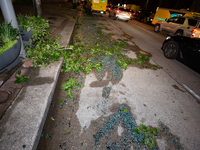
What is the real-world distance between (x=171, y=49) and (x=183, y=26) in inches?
269

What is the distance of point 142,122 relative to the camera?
227 centimetres

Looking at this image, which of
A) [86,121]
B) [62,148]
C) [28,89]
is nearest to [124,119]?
[86,121]

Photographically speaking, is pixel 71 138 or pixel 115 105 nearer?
pixel 71 138

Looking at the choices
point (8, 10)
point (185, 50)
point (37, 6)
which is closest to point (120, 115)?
point (8, 10)

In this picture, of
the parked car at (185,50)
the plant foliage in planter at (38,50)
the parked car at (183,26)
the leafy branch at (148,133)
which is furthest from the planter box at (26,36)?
the parked car at (183,26)

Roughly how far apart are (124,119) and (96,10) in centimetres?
1618

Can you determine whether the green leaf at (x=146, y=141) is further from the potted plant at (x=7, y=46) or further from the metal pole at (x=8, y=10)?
the metal pole at (x=8, y=10)

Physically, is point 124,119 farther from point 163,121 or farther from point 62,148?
point 62,148

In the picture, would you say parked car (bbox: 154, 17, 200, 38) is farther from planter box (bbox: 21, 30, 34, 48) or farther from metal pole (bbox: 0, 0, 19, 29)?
metal pole (bbox: 0, 0, 19, 29)

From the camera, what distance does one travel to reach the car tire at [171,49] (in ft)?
16.2

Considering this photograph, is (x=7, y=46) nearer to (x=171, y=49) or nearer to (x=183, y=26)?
(x=171, y=49)

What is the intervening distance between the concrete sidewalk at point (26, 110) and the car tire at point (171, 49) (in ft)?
17.8

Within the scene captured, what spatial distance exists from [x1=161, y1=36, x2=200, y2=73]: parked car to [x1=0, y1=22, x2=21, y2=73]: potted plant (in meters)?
6.16

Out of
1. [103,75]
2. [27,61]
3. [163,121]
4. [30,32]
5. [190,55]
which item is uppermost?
[30,32]
